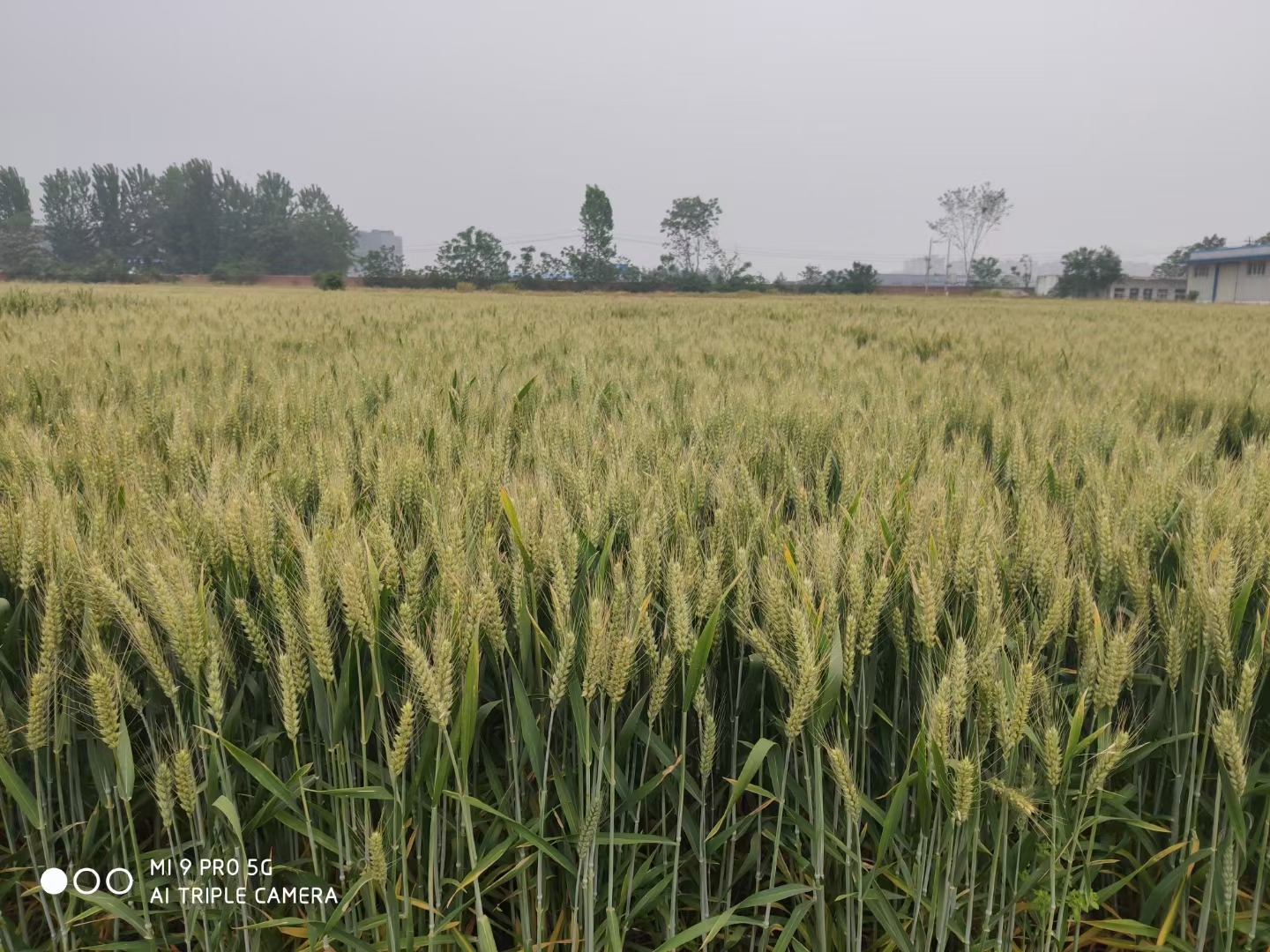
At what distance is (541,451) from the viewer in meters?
1.94

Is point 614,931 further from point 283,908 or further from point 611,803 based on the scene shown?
point 283,908

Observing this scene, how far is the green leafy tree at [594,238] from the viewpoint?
70.6 m

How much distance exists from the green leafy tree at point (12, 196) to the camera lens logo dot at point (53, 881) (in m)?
114

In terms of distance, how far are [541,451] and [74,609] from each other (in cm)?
105

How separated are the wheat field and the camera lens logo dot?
19mm

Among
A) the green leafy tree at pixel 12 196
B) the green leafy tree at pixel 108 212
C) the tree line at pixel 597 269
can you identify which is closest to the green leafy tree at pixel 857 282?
the tree line at pixel 597 269

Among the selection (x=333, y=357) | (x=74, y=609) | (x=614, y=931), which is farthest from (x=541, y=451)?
(x=333, y=357)

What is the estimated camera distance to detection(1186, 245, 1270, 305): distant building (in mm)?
47812

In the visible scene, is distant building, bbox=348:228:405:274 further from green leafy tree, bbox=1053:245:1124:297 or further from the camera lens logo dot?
the camera lens logo dot

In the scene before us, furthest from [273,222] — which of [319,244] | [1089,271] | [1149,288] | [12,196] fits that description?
[1149,288]

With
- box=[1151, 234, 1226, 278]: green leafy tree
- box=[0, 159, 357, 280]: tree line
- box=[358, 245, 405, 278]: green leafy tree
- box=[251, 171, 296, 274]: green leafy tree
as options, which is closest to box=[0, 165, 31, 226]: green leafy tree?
box=[0, 159, 357, 280]: tree line

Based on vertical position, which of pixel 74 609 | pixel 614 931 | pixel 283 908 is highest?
pixel 74 609

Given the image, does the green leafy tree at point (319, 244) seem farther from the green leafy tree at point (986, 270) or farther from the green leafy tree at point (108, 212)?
the green leafy tree at point (986, 270)

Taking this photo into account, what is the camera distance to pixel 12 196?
290 feet
